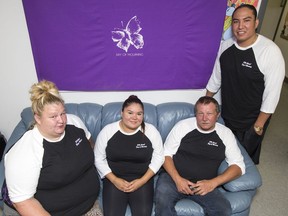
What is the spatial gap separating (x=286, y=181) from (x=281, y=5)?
3.51 metres

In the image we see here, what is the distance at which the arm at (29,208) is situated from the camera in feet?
4.87

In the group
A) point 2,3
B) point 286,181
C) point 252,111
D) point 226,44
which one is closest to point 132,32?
point 226,44

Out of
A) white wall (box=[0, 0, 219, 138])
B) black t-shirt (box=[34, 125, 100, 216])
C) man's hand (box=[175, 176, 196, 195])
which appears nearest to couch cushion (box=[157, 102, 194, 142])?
white wall (box=[0, 0, 219, 138])

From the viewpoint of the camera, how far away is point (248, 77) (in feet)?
6.61

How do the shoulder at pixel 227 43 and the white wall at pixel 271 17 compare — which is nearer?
the shoulder at pixel 227 43

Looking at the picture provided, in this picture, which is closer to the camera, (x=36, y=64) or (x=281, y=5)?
(x=36, y=64)

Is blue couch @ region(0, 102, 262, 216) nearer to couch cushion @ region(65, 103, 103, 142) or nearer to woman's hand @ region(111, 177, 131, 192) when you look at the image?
couch cushion @ region(65, 103, 103, 142)

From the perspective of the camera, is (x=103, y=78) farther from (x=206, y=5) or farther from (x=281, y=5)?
(x=281, y=5)

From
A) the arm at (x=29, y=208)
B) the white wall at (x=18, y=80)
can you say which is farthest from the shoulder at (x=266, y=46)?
the arm at (x=29, y=208)

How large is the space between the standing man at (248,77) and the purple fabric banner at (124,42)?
253 millimetres

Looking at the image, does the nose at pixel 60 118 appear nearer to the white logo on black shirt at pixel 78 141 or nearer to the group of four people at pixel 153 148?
the group of four people at pixel 153 148

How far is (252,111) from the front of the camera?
212 centimetres

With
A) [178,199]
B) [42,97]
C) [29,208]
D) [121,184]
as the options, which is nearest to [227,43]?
[178,199]

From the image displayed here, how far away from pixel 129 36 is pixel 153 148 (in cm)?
100
